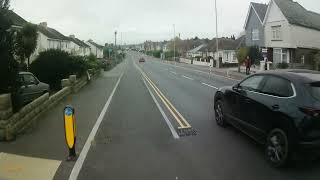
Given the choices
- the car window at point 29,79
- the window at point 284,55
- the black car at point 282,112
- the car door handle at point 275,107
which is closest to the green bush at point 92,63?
the car window at point 29,79

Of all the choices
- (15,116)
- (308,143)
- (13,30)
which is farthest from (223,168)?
(13,30)

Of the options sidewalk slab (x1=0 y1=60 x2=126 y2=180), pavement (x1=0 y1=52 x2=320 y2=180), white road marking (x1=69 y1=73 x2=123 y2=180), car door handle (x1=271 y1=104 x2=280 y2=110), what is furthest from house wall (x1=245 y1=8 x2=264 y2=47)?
car door handle (x1=271 y1=104 x2=280 y2=110)

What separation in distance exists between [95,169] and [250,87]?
3794 millimetres

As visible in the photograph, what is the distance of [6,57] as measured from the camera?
10.4 m

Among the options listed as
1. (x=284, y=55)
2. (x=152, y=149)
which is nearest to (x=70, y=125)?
(x=152, y=149)

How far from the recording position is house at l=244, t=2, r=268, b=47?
164ft

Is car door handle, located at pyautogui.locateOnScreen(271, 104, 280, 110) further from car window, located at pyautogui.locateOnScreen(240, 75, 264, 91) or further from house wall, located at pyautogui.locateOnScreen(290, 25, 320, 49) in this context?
house wall, located at pyautogui.locateOnScreen(290, 25, 320, 49)

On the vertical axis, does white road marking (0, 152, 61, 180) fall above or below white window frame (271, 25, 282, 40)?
below

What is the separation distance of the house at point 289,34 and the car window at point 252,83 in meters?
35.8

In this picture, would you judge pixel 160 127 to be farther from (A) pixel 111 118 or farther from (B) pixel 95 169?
(B) pixel 95 169

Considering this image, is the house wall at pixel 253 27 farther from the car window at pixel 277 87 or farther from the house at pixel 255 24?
the car window at pixel 277 87

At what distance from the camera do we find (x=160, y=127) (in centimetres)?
1089

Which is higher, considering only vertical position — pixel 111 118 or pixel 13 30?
pixel 13 30

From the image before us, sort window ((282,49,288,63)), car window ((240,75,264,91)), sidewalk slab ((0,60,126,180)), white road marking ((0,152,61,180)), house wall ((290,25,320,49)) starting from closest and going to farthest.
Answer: white road marking ((0,152,61,180))
sidewalk slab ((0,60,126,180))
car window ((240,75,264,91))
house wall ((290,25,320,49))
window ((282,49,288,63))
